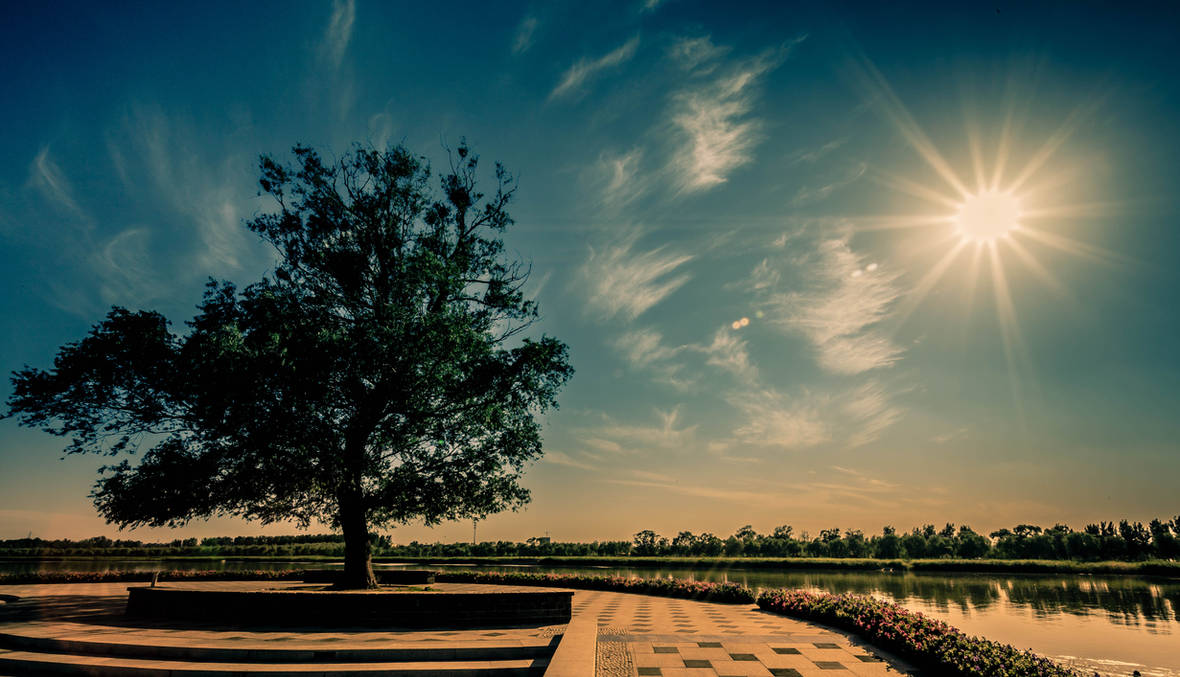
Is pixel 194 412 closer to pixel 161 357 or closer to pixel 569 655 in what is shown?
pixel 161 357

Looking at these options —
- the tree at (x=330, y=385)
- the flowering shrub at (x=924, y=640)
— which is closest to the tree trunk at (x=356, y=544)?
the tree at (x=330, y=385)

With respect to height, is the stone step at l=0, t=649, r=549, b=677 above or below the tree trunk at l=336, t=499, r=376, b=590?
below

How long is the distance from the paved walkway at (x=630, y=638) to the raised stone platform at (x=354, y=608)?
0.47m

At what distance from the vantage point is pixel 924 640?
33.1 feet

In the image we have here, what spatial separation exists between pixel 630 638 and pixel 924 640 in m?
5.91

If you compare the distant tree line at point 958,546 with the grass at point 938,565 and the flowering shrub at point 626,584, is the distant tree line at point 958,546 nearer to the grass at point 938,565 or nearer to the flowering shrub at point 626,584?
the grass at point 938,565

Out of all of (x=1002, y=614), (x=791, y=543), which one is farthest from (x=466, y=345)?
(x=791, y=543)

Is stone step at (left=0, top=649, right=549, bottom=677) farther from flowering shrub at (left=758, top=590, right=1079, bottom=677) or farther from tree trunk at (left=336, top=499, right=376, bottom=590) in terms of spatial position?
tree trunk at (left=336, top=499, right=376, bottom=590)

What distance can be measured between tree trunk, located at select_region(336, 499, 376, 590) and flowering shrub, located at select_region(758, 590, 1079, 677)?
13847 millimetres

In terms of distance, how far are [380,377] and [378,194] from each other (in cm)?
765

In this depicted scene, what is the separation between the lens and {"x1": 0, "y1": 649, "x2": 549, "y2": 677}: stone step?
30.4 feet

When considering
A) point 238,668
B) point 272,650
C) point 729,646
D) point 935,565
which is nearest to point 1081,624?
point 729,646

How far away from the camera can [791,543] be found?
5482 inches

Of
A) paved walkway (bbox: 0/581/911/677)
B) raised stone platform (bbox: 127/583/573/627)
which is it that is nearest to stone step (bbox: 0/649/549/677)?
paved walkway (bbox: 0/581/911/677)
